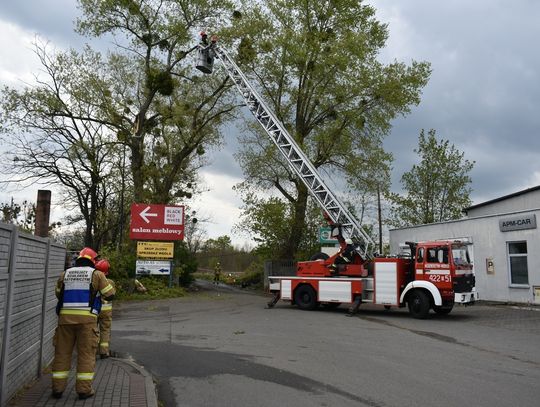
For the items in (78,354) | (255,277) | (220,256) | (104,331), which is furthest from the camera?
(220,256)

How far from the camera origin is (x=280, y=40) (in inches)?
1070

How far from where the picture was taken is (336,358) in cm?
923

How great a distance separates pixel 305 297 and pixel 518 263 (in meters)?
8.71

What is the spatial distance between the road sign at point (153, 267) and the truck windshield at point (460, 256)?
1429 centimetres

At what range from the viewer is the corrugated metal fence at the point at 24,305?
5.35 meters

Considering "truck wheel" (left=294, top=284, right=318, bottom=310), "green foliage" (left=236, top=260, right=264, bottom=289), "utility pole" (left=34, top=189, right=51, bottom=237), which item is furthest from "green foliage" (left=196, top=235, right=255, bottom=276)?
"utility pole" (left=34, top=189, right=51, bottom=237)

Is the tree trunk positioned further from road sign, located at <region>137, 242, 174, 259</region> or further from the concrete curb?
the concrete curb

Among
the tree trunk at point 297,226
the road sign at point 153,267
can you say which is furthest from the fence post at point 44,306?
the tree trunk at point 297,226

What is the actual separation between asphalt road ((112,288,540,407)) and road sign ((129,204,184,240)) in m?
8.61

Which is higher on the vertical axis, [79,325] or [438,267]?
[438,267]

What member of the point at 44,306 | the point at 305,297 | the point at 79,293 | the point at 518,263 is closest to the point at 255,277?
the point at 305,297

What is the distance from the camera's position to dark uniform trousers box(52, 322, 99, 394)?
6008mm

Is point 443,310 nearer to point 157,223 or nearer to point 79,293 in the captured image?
point 79,293

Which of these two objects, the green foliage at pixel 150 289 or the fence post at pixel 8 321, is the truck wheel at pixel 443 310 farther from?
the fence post at pixel 8 321
